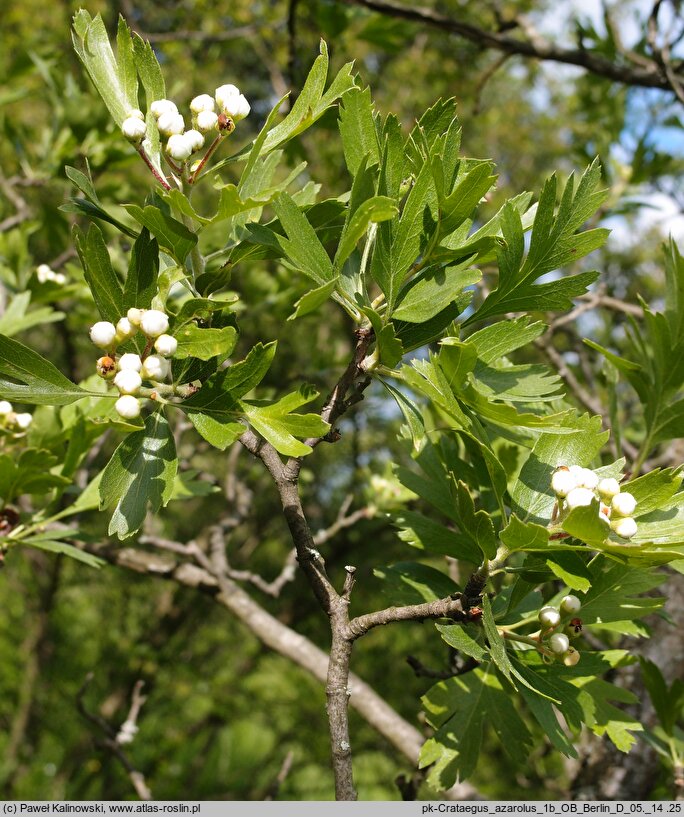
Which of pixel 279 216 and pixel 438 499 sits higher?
pixel 279 216

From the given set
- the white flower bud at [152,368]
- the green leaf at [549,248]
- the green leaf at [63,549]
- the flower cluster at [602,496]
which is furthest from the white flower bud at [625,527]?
the green leaf at [63,549]

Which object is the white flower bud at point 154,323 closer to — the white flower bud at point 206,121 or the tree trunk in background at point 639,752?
the white flower bud at point 206,121

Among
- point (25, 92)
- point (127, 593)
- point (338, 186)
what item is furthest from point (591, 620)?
point (127, 593)

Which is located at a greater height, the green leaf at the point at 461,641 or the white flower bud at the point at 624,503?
the white flower bud at the point at 624,503

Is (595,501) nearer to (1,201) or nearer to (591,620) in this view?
(591,620)

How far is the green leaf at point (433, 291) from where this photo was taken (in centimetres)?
65

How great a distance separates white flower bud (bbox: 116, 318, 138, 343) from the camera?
63cm

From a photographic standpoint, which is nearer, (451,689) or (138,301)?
(138,301)

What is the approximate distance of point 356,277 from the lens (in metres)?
0.70

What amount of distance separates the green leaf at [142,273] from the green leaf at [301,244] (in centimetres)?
12

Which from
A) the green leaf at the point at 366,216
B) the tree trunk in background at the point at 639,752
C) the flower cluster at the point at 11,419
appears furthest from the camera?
the tree trunk in background at the point at 639,752

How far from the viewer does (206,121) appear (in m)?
0.68

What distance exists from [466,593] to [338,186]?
2304 millimetres

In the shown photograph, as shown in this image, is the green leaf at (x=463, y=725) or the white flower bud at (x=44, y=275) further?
the white flower bud at (x=44, y=275)
